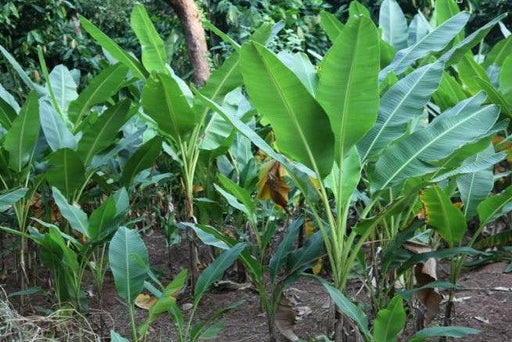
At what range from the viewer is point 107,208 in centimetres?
300

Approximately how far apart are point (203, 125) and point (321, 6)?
585cm

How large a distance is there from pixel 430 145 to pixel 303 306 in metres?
1.41

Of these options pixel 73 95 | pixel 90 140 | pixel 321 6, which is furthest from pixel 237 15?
pixel 90 140

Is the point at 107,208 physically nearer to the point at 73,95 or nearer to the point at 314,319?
the point at 314,319

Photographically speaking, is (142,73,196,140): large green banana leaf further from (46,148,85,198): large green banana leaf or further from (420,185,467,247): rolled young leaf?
(420,185,467,247): rolled young leaf

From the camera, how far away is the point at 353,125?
2.44 m

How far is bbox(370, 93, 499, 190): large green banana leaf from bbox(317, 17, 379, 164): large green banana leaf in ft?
0.69

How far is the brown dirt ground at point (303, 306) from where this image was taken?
324 centimetres

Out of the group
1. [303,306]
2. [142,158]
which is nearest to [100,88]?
[142,158]

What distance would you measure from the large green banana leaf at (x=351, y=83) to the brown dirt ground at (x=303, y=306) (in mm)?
1079

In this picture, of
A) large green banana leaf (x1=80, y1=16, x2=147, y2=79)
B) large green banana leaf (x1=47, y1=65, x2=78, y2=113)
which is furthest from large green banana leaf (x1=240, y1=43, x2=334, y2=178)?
large green banana leaf (x1=47, y1=65, x2=78, y2=113)

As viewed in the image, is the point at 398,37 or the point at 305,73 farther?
the point at 398,37

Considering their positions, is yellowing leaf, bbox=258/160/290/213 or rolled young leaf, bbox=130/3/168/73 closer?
yellowing leaf, bbox=258/160/290/213

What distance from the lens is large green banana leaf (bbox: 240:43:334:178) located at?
91.8 inches
